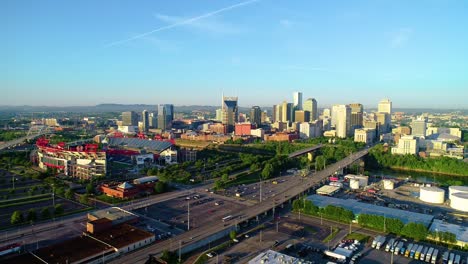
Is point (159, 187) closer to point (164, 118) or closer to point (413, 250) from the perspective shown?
point (413, 250)

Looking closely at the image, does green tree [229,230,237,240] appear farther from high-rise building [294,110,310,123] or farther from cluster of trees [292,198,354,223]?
high-rise building [294,110,310,123]

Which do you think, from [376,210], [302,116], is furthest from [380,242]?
[302,116]

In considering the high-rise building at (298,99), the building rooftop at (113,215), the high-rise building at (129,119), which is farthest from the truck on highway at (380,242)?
the high-rise building at (298,99)

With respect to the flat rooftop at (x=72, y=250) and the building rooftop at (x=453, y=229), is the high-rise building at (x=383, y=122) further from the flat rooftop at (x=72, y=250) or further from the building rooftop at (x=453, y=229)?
the flat rooftop at (x=72, y=250)

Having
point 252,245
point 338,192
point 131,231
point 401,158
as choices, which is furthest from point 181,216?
point 401,158

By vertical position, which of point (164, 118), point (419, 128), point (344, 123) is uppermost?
point (164, 118)

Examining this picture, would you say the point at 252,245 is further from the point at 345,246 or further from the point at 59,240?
the point at 59,240
